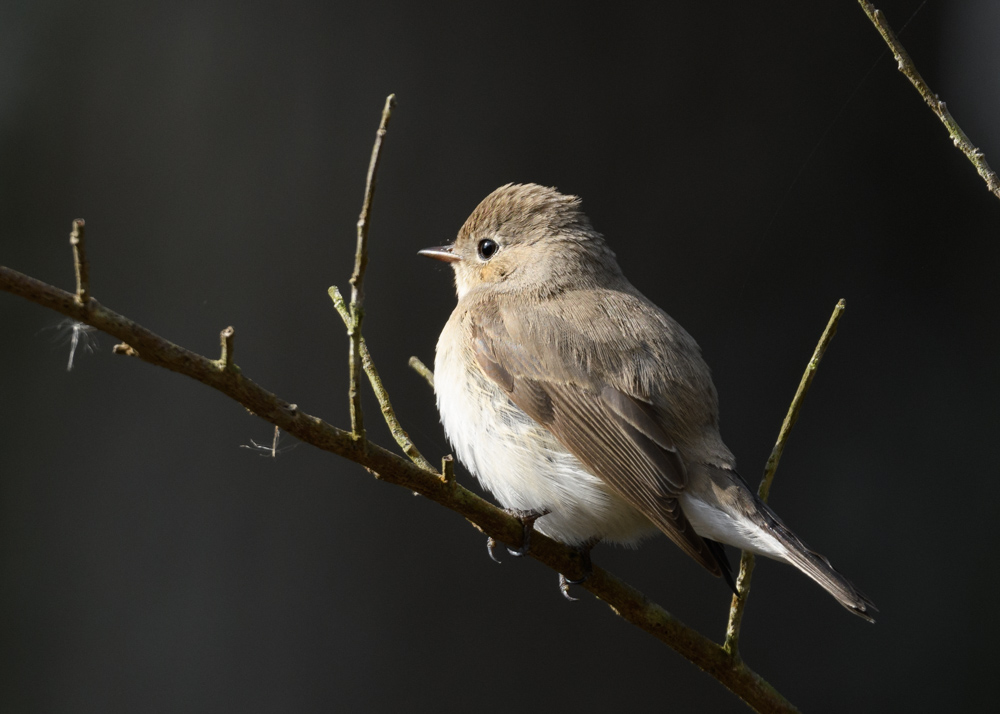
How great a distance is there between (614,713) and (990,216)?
2.77m

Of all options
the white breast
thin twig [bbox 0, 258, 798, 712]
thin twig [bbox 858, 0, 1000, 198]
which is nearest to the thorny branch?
thin twig [bbox 0, 258, 798, 712]

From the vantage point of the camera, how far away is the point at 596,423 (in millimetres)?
2197

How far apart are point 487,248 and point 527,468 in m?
0.84

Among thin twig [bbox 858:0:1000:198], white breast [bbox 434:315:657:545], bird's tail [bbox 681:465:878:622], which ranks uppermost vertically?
thin twig [bbox 858:0:1000:198]

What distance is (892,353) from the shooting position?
4.18 metres

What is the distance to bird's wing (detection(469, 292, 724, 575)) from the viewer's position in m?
2.06

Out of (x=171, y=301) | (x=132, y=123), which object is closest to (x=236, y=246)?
(x=171, y=301)

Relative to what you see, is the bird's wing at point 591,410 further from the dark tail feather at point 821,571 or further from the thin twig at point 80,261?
the thin twig at point 80,261

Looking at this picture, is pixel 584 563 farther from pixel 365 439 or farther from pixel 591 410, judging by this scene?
pixel 365 439

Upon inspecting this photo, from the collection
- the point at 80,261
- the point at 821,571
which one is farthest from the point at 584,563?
the point at 80,261

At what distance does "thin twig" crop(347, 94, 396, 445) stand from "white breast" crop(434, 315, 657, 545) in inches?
30.9

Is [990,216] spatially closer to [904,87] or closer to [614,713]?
[904,87]

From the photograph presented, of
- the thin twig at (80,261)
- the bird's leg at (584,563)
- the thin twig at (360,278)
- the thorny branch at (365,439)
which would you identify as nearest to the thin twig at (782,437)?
the thorny branch at (365,439)

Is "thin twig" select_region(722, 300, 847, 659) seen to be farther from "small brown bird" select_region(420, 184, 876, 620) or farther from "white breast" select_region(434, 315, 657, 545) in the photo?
"white breast" select_region(434, 315, 657, 545)
